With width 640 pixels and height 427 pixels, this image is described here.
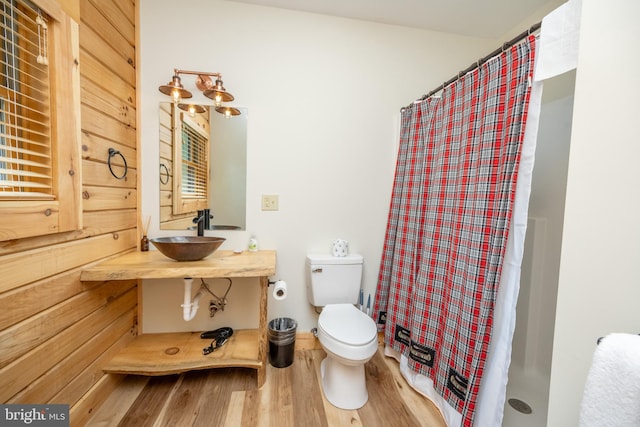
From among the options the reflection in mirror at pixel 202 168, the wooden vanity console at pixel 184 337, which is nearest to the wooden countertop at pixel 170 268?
the wooden vanity console at pixel 184 337

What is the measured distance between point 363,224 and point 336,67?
1198 millimetres

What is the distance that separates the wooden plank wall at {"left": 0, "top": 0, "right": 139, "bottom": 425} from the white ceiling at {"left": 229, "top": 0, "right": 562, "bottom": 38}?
937 mm

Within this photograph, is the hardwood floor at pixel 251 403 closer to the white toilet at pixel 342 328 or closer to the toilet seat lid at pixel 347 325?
the white toilet at pixel 342 328

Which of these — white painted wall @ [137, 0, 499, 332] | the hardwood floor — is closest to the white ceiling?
white painted wall @ [137, 0, 499, 332]

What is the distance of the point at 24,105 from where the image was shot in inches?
37.1

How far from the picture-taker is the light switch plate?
1.82m

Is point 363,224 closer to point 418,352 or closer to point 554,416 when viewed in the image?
point 418,352

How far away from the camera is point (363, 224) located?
196 centimetres

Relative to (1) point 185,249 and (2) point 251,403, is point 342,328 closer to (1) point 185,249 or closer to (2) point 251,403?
(2) point 251,403

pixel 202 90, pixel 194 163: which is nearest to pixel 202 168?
pixel 194 163

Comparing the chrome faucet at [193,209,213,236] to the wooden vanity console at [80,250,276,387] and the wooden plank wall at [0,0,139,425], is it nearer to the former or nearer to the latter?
the wooden vanity console at [80,250,276,387]

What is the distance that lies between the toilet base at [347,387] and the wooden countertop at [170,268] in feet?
2.28

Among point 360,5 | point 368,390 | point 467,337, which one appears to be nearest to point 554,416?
point 467,337

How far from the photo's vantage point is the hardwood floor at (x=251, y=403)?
1.28 meters
